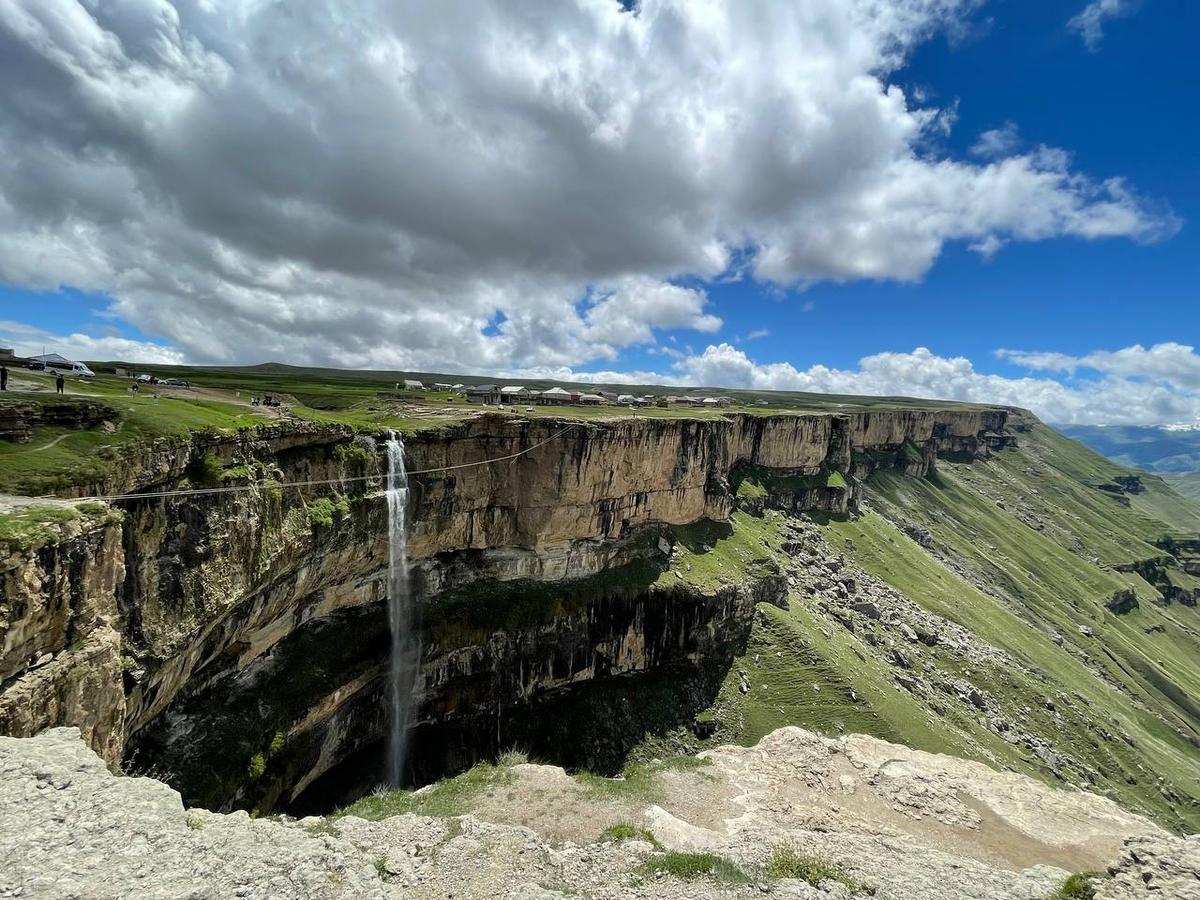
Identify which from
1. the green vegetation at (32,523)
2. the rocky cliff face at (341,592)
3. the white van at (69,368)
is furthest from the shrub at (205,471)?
the white van at (69,368)

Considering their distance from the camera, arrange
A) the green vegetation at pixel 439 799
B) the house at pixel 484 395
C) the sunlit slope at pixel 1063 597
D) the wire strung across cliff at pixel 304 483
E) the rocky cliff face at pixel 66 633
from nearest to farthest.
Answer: the rocky cliff face at pixel 66 633
the wire strung across cliff at pixel 304 483
the green vegetation at pixel 439 799
the sunlit slope at pixel 1063 597
the house at pixel 484 395

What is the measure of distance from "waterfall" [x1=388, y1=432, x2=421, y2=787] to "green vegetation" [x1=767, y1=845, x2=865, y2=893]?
25978 millimetres

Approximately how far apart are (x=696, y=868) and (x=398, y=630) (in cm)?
2672

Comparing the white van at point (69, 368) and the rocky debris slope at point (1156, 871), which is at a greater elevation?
the white van at point (69, 368)

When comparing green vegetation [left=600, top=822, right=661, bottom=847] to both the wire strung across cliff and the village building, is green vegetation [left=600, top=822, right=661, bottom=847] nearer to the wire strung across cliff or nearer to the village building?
the wire strung across cliff

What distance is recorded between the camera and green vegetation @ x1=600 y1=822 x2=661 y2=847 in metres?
17.2

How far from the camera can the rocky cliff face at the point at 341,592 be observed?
54.7 feet

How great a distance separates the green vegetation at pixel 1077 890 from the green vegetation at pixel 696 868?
930 cm

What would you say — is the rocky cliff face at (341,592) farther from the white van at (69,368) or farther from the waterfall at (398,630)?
the white van at (69,368)

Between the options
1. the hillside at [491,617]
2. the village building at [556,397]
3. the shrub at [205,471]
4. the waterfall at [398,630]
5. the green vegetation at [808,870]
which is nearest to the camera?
the green vegetation at [808,870]

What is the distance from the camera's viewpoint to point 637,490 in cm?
5150

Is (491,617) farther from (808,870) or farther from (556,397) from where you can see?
(556,397)

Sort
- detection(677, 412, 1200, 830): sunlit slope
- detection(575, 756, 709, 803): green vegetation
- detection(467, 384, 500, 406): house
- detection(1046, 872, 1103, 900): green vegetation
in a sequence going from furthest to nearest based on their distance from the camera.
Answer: detection(467, 384, 500, 406): house
detection(677, 412, 1200, 830): sunlit slope
detection(575, 756, 709, 803): green vegetation
detection(1046, 872, 1103, 900): green vegetation

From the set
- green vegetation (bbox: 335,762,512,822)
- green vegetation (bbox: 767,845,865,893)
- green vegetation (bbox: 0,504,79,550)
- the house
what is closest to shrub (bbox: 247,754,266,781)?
green vegetation (bbox: 335,762,512,822)
